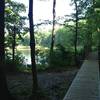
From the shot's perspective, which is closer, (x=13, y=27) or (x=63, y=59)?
(x=13, y=27)

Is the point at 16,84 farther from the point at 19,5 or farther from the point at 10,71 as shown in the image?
the point at 19,5

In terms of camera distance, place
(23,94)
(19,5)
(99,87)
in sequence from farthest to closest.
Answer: (19,5) < (99,87) < (23,94)

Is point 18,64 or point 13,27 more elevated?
point 13,27

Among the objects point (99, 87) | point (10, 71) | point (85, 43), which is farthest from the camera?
point (85, 43)

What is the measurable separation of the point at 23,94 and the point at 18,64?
29.6 feet

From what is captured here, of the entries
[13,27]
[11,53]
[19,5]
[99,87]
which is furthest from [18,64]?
→ [99,87]

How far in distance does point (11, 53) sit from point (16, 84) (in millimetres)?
7333

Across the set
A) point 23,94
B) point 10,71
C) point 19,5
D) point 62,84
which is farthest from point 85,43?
point 23,94

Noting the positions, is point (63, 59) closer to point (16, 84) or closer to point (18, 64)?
point (18, 64)

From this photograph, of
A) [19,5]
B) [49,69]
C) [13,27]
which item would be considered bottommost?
[49,69]

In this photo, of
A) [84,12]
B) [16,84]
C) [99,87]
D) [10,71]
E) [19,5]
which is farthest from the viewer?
[84,12]

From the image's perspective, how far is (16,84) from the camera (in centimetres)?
1362

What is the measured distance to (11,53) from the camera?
2077 cm

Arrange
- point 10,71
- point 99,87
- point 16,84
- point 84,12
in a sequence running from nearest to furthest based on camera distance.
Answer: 1. point 99,87
2. point 16,84
3. point 10,71
4. point 84,12
